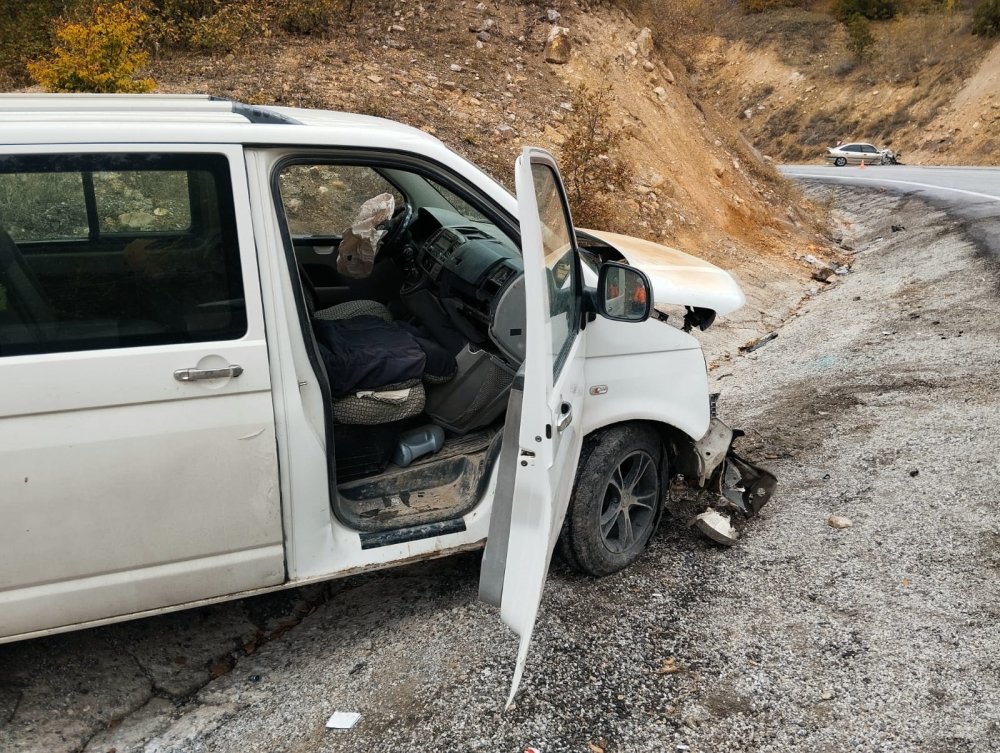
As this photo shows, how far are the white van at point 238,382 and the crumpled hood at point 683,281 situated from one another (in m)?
0.14

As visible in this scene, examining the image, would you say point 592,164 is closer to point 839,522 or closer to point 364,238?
point 364,238

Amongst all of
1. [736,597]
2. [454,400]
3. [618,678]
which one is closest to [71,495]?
[454,400]

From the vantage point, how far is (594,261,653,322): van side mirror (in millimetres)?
3256

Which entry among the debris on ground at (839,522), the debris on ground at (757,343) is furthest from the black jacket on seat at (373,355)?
the debris on ground at (757,343)

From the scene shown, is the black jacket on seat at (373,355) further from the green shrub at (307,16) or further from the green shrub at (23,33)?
the green shrub at (307,16)

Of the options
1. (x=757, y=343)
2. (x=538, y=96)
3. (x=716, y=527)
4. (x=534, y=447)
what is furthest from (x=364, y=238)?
(x=538, y=96)

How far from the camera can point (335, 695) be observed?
3.05 meters

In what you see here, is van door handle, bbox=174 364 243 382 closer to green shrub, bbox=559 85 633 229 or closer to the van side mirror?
the van side mirror

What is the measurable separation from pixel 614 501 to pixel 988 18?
3819 centimetres

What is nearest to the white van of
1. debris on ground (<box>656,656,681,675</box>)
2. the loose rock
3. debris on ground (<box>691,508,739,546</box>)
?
debris on ground (<box>656,656,681,675</box>)

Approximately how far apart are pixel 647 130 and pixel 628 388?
34.6ft

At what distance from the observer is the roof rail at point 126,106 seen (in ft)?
9.04

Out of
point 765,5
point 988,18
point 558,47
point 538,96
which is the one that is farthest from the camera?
point 765,5

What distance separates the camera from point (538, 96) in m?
12.5
